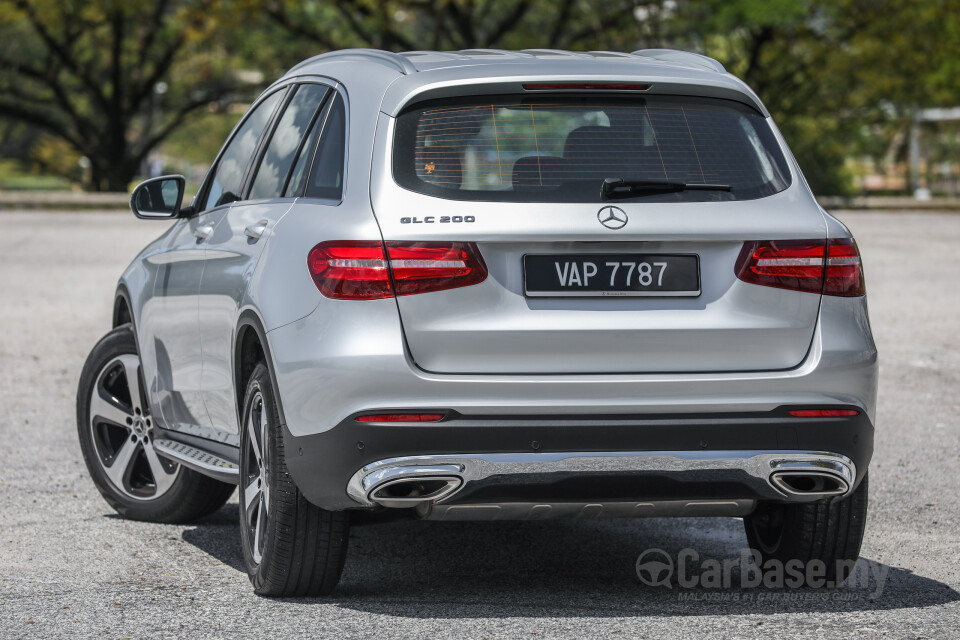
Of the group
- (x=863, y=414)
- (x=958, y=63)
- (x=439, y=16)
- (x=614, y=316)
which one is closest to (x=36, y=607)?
(x=614, y=316)

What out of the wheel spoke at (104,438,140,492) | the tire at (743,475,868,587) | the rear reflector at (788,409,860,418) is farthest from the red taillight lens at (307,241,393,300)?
the wheel spoke at (104,438,140,492)

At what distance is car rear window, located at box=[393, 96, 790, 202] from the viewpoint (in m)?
4.80

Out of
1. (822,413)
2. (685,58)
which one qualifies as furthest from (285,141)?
(822,413)

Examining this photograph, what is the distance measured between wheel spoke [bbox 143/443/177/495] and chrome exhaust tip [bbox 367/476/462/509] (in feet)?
7.45

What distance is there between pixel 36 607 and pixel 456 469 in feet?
5.05

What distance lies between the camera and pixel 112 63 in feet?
140

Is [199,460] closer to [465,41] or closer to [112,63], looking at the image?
[465,41]

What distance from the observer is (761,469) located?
477 centimetres

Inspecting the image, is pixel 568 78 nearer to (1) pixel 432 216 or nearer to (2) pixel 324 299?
(1) pixel 432 216

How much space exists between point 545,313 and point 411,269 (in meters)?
0.42

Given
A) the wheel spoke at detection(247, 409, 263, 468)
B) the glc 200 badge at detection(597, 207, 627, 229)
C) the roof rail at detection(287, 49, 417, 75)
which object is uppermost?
the roof rail at detection(287, 49, 417, 75)

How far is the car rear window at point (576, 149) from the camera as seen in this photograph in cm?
480

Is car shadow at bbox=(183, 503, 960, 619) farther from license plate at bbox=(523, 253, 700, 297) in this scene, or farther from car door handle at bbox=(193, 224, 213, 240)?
car door handle at bbox=(193, 224, 213, 240)

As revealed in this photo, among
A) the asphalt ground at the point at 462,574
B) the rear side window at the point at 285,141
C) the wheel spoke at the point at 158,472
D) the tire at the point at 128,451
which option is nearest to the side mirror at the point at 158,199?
the tire at the point at 128,451
